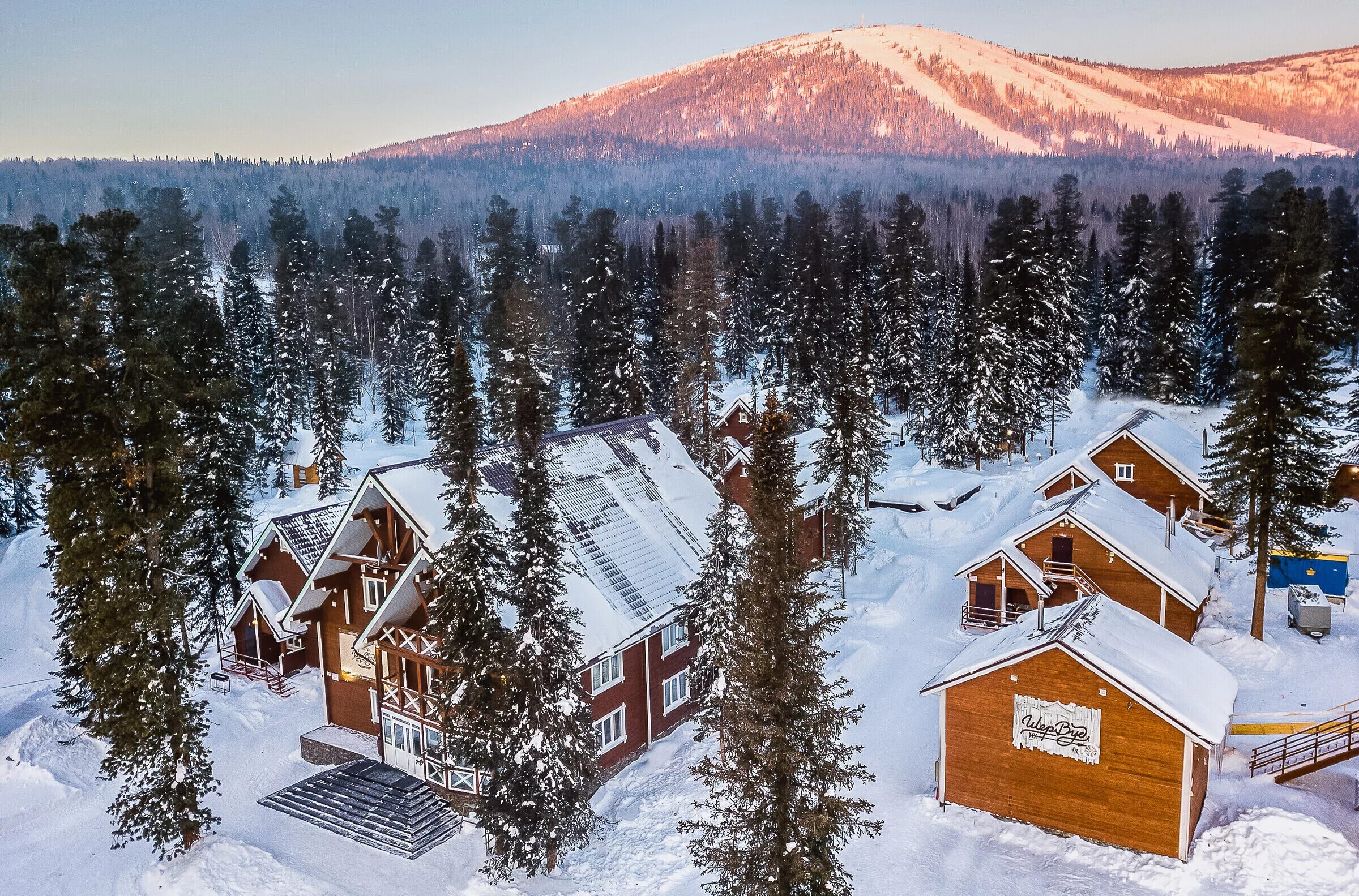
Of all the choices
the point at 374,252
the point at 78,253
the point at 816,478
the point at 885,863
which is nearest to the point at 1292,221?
the point at 816,478

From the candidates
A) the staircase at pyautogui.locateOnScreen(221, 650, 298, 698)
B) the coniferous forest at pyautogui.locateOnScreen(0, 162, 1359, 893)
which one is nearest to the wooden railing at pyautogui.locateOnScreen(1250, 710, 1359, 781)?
the coniferous forest at pyautogui.locateOnScreen(0, 162, 1359, 893)

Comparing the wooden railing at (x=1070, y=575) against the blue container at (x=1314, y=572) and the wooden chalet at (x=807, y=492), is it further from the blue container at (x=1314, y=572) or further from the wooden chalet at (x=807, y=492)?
the wooden chalet at (x=807, y=492)

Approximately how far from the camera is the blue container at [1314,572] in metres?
33.1

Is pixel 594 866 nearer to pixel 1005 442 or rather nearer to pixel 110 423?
pixel 110 423

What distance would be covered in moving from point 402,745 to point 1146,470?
124 feet

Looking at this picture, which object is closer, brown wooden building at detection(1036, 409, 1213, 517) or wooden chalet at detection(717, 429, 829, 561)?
brown wooden building at detection(1036, 409, 1213, 517)

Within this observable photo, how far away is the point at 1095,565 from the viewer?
32.4 metres

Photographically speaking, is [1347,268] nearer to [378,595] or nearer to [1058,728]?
[1058,728]

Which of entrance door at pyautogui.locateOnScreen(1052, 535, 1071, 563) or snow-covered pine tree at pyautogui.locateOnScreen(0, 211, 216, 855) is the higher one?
snow-covered pine tree at pyautogui.locateOnScreen(0, 211, 216, 855)

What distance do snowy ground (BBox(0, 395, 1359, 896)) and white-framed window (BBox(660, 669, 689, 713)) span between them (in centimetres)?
96

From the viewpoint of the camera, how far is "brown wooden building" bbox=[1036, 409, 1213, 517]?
4150 cm

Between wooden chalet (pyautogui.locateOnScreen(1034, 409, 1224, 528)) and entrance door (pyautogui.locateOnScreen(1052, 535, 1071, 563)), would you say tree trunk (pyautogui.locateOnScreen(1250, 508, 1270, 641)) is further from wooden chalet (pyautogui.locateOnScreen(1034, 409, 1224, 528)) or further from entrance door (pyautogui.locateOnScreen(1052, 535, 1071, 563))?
wooden chalet (pyautogui.locateOnScreen(1034, 409, 1224, 528))

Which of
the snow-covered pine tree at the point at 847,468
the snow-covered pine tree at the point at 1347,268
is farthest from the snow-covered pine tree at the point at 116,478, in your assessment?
the snow-covered pine tree at the point at 1347,268

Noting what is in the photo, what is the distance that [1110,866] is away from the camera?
19141mm
